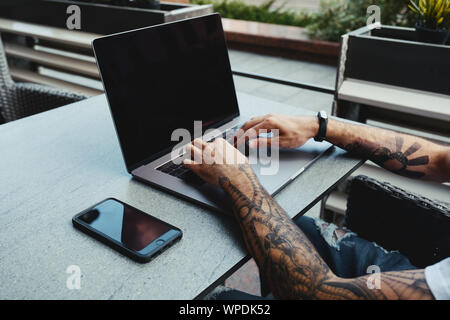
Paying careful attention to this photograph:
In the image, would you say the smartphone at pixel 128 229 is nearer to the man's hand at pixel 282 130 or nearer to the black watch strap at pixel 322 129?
the man's hand at pixel 282 130

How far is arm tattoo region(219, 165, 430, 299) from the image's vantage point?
29.8 inches

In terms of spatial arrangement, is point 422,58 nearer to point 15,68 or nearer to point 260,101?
point 260,101

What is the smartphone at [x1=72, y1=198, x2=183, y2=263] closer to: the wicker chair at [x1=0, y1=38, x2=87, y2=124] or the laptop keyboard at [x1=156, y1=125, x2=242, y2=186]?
the laptop keyboard at [x1=156, y1=125, x2=242, y2=186]

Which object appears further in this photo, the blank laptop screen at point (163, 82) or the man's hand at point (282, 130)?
the man's hand at point (282, 130)

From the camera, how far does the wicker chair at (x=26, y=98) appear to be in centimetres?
173

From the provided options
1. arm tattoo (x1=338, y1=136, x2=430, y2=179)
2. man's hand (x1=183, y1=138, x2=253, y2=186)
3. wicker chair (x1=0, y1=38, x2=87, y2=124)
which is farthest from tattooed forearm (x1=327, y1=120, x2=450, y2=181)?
wicker chair (x1=0, y1=38, x2=87, y2=124)

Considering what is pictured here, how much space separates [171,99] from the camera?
117 cm

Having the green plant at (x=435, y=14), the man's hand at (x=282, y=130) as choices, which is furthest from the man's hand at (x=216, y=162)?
the green plant at (x=435, y=14)

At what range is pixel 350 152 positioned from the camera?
1.24 metres

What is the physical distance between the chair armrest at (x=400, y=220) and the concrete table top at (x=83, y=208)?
0.42 feet

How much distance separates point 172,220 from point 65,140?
57 centimetres

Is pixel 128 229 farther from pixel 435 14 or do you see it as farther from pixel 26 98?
pixel 435 14

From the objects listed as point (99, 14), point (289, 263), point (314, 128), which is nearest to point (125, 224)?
point (289, 263)

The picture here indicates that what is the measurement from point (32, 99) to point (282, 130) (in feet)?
4.22
